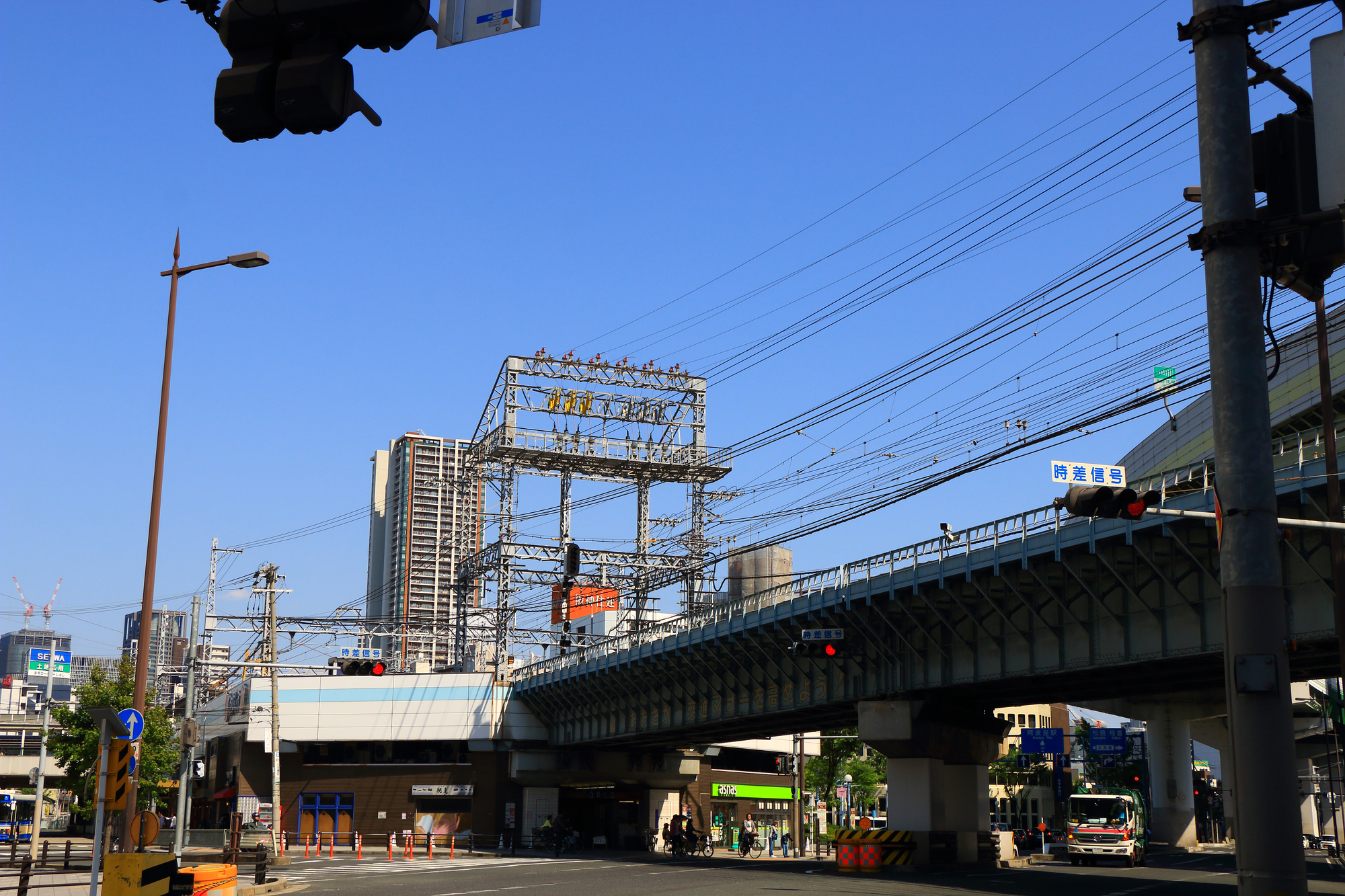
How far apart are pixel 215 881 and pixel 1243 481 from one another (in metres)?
23.4

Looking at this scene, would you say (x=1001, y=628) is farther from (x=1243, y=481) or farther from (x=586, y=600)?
(x=586, y=600)

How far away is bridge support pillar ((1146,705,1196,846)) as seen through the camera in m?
73.1

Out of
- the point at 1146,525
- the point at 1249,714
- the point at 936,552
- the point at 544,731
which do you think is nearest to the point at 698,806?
the point at 544,731

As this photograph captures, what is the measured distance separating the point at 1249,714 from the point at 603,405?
2718 inches

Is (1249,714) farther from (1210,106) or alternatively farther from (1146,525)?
(1146,525)

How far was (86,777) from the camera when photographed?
Result: 59.0 meters

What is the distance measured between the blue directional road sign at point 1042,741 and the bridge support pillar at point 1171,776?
333 inches

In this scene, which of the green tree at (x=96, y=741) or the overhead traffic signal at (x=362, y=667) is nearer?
the overhead traffic signal at (x=362, y=667)

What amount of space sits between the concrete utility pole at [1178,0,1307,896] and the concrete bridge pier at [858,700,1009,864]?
3395 cm

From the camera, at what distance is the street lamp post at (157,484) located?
23.0m

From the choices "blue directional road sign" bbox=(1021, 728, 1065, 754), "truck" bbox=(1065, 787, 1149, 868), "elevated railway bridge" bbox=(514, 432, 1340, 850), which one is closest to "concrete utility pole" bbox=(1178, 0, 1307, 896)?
"elevated railway bridge" bbox=(514, 432, 1340, 850)

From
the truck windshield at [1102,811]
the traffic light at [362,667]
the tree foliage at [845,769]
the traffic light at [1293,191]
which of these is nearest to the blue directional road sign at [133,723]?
the traffic light at [1293,191]

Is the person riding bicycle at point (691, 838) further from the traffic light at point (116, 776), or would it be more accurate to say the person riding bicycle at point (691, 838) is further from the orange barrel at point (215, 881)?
the traffic light at point (116, 776)

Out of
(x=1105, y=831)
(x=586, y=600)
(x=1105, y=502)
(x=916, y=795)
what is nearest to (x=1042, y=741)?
(x=1105, y=831)
